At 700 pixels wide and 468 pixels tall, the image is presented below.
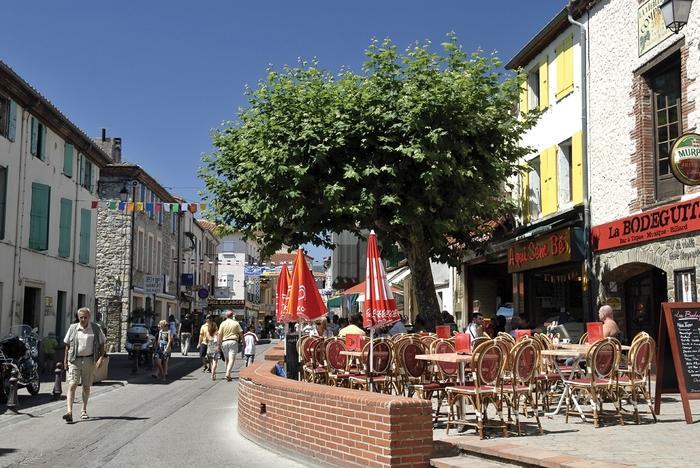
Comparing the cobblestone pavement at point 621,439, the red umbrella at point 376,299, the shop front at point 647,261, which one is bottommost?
the cobblestone pavement at point 621,439

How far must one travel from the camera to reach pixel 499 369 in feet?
25.9

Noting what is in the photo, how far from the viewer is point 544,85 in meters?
19.7

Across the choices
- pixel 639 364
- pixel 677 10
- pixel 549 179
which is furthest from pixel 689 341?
pixel 549 179

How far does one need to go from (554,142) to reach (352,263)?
7.24 meters

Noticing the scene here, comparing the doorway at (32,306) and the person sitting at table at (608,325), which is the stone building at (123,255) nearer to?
the doorway at (32,306)

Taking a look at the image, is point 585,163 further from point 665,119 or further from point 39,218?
point 39,218

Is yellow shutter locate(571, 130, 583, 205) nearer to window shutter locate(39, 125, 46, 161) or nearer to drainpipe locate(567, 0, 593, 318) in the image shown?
drainpipe locate(567, 0, 593, 318)

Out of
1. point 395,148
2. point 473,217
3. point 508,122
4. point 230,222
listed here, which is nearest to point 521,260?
point 473,217

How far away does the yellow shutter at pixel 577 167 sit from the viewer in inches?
674

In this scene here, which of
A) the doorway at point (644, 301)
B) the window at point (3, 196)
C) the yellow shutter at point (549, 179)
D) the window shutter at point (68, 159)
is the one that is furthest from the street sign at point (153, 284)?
the doorway at point (644, 301)

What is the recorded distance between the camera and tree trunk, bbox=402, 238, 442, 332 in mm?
17297

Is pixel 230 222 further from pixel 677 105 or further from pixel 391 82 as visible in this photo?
pixel 677 105

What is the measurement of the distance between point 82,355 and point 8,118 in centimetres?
1232

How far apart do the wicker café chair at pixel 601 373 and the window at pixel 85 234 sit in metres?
22.8
